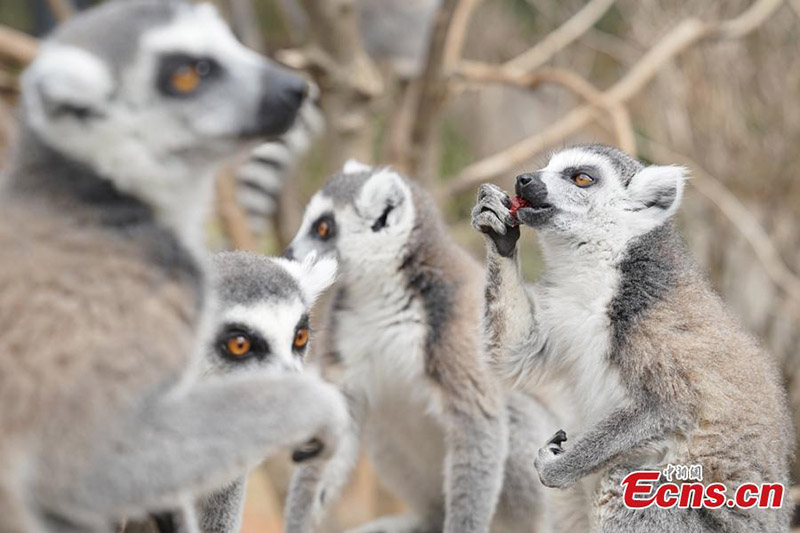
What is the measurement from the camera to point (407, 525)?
16.3 ft

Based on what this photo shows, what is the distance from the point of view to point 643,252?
3570mm

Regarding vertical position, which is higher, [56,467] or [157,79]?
[157,79]

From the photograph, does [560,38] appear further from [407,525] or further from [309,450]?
[309,450]

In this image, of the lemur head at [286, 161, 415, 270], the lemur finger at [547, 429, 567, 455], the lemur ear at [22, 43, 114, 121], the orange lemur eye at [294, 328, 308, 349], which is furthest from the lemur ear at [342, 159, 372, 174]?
the lemur ear at [22, 43, 114, 121]

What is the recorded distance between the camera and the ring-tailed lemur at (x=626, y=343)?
3.41 m

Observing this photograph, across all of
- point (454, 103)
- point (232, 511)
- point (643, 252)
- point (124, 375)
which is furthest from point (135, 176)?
point (454, 103)

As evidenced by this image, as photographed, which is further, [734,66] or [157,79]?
[734,66]

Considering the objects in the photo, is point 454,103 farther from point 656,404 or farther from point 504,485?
point 656,404

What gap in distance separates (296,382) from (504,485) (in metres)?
2.54

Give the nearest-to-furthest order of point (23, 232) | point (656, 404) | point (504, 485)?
point (23, 232) → point (656, 404) → point (504, 485)

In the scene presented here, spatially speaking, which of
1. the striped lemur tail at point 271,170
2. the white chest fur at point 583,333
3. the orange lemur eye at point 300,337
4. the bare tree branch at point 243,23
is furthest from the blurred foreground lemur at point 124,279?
the bare tree branch at point 243,23

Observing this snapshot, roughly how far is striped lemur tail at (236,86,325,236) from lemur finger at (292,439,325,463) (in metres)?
4.69

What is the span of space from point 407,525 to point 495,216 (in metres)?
2.25

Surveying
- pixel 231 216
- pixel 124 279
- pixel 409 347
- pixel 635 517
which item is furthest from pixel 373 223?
pixel 231 216
